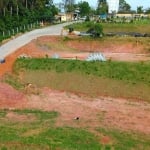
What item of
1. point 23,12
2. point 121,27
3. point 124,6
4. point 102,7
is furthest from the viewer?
point 124,6

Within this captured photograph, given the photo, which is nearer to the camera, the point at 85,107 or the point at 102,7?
the point at 85,107

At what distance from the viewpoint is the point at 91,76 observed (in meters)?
40.8

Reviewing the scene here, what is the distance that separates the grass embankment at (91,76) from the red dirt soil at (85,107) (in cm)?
148

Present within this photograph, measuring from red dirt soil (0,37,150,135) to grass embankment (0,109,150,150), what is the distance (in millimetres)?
1575

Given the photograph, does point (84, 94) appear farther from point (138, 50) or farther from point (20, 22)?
point (20, 22)

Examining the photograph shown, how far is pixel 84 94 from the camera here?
38031 millimetres

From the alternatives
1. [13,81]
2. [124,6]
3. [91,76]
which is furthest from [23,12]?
[124,6]

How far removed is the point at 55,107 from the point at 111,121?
5.43 metres

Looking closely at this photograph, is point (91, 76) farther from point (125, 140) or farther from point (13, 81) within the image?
point (125, 140)

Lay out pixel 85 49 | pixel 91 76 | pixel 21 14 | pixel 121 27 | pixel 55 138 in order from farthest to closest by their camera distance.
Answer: pixel 121 27 → pixel 21 14 → pixel 85 49 → pixel 91 76 → pixel 55 138

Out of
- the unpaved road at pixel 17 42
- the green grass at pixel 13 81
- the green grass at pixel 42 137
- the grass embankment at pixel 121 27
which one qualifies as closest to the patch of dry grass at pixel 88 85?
the green grass at pixel 13 81

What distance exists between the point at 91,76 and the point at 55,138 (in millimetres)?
17735

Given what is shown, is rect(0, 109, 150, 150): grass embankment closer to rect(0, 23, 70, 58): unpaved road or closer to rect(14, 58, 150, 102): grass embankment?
rect(14, 58, 150, 102): grass embankment

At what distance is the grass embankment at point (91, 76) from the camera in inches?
1502
